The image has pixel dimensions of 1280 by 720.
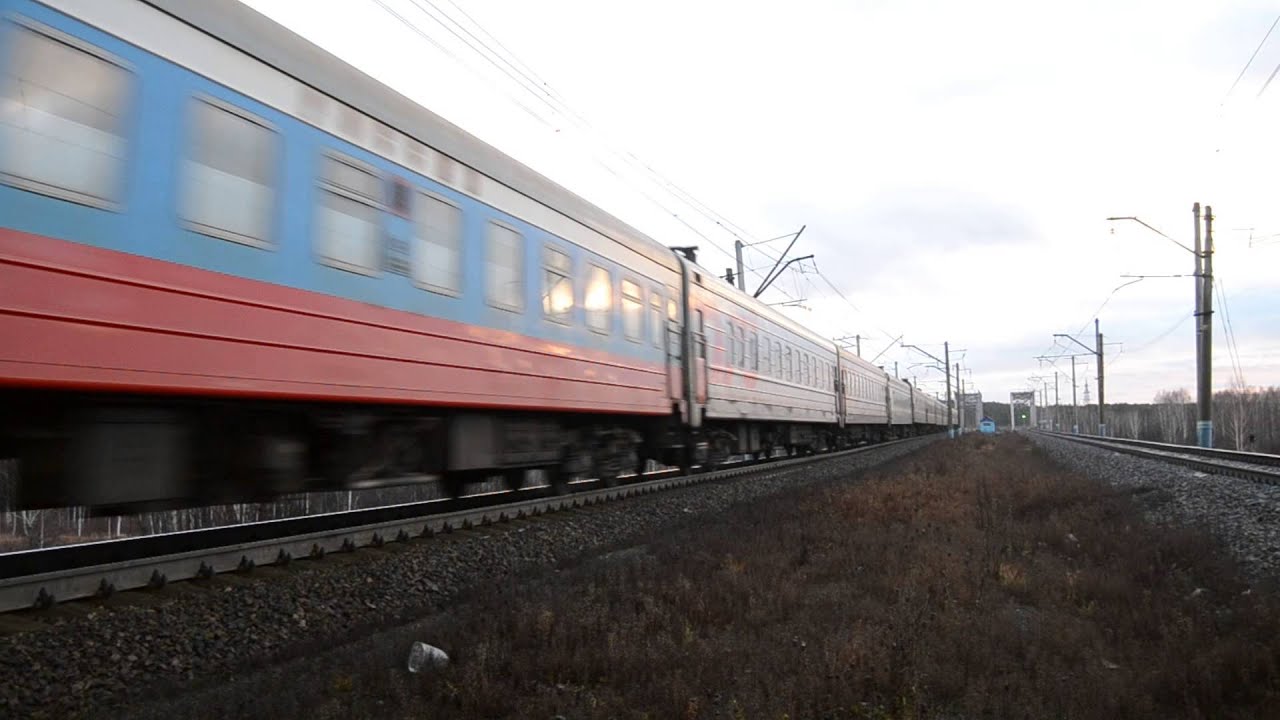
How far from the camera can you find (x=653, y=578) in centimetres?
595

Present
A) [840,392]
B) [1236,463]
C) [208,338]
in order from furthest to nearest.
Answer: [840,392] → [1236,463] → [208,338]

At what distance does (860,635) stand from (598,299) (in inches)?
245

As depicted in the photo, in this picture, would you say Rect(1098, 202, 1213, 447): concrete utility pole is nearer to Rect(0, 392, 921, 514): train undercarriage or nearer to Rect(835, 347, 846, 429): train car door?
Rect(835, 347, 846, 429): train car door

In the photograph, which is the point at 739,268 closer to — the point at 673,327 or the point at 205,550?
the point at 673,327

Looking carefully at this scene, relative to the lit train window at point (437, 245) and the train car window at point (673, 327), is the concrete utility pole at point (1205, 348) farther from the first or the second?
the lit train window at point (437, 245)

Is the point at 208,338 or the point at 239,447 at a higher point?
the point at 208,338

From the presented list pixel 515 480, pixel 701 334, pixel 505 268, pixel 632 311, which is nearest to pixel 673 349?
pixel 701 334

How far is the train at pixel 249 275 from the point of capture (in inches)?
165

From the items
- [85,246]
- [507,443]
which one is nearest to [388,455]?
[507,443]

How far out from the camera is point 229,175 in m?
5.11

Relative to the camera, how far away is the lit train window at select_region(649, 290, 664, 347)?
11.6 m

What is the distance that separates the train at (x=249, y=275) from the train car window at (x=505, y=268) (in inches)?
0.9

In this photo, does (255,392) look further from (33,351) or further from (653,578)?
(653,578)

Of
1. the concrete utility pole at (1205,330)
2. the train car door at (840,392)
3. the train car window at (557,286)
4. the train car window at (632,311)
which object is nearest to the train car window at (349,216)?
the train car window at (557,286)
